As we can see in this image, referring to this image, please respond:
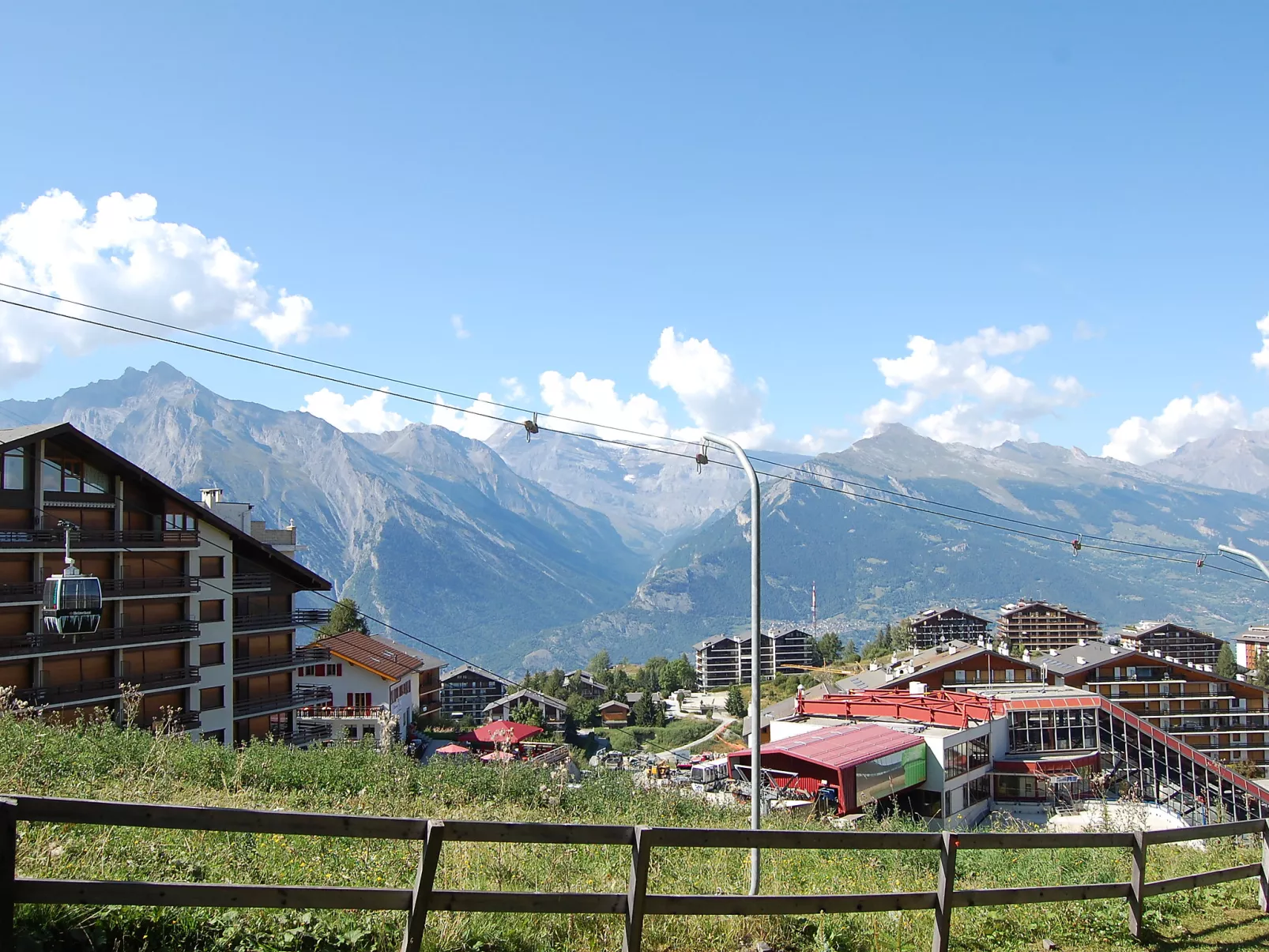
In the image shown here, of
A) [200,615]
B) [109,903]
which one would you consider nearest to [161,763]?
[109,903]

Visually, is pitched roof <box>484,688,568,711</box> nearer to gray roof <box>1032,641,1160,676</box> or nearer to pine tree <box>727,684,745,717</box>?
pine tree <box>727,684,745,717</box>

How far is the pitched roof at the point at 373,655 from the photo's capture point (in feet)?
185

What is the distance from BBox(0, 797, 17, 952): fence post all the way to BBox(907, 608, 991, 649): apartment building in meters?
159

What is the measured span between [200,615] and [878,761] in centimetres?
2864

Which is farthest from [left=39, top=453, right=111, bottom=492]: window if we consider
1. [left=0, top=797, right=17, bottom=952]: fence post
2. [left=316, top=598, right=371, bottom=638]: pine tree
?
[left=316, top=598, right=371, bottom=638]: pine tree

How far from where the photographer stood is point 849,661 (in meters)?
141

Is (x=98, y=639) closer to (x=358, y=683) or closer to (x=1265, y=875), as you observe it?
(x=358, y=683)

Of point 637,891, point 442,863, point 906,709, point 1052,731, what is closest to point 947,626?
point 1052,731

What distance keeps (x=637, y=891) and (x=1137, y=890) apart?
16.1 ft

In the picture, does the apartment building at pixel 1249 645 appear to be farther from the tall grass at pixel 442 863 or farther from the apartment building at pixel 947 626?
the tall grass at pixel 442 863

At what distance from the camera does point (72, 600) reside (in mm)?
20859

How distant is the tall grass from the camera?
5.84 m

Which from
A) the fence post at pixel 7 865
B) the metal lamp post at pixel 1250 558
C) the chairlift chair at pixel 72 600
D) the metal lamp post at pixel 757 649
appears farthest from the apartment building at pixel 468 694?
the fence post at pixel 7 865

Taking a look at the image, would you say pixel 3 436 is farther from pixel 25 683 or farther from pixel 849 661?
pixel 849 661
